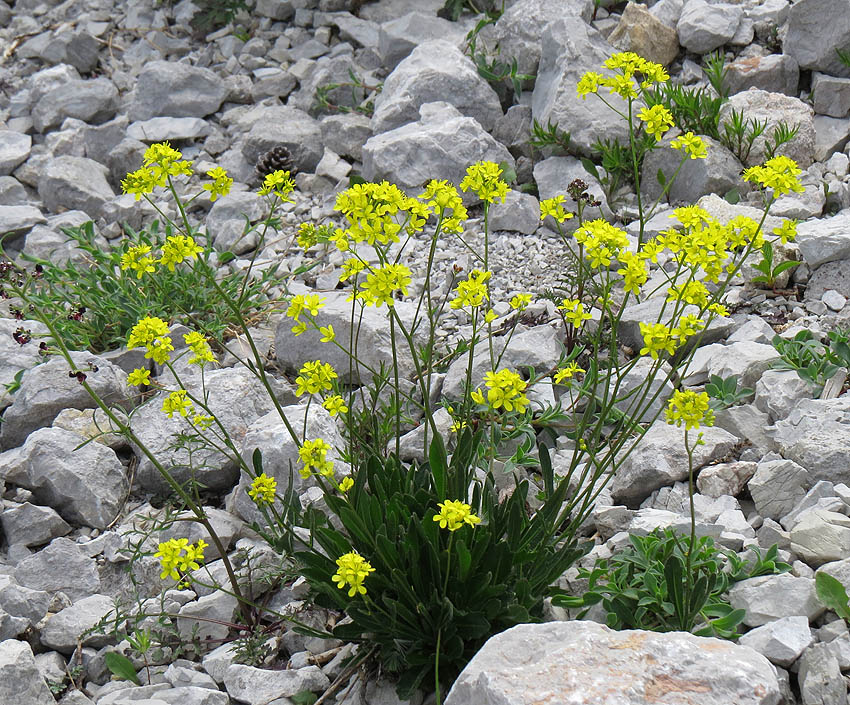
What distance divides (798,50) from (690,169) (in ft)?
3.51

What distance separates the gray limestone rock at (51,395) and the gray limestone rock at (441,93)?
2334 millimetres

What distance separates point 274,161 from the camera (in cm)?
527

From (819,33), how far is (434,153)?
213cm

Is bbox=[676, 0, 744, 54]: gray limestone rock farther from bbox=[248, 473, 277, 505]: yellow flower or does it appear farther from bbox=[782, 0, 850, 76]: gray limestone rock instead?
bbox=[248, 473, 277, 505]: yellow flower

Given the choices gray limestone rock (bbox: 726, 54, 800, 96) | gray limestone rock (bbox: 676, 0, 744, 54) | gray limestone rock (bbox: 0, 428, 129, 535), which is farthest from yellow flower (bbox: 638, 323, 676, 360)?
gray limestone rock (bbox: 676, 0, 744, 54)

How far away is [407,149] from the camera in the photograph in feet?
16.1

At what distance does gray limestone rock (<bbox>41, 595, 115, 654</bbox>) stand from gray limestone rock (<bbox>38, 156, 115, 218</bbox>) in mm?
3100

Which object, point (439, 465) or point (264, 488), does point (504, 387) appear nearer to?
point (439, 465)

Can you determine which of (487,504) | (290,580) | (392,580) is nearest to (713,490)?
(487,504)

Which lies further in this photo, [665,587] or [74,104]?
[74,104]

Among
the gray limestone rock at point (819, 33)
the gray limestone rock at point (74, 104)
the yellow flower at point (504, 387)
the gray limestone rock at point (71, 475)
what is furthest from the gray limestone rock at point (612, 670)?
the gray limestone rock at point (74, 104)

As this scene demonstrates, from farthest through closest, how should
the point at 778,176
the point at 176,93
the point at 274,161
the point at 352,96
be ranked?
1. the point at 176,93
2. the point at 352,96
3. the point at 274,161
4. the point at 778,176

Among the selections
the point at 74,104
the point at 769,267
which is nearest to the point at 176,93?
the point at 74,104

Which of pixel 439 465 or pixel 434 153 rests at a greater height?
pixel 439 465
